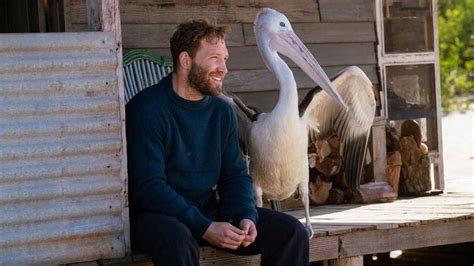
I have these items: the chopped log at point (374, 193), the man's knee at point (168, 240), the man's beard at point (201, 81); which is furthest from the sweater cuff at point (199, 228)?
the chopped log at point (374, 193)

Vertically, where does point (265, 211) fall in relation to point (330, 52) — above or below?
below

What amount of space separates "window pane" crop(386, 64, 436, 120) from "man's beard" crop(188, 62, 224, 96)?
324 centimetres

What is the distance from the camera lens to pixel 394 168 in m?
8.28

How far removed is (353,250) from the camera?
6.49 m

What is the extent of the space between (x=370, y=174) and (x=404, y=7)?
129cm

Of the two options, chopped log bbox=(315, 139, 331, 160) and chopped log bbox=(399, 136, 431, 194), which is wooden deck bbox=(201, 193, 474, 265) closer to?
chopped log bbox=(315, 139, 331, 160)

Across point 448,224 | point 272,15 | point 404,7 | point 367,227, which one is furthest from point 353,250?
point 404,7

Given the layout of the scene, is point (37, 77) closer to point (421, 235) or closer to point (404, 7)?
point (421, 235)

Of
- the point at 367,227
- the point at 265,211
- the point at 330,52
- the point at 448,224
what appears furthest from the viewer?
the point at 330,52

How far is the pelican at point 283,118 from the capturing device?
249 inches

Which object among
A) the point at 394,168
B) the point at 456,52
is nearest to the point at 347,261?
the point at 394,168

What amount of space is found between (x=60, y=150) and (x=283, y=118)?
145 centimetres

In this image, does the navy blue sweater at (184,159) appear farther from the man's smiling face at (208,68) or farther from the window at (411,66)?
the window at (411,66)

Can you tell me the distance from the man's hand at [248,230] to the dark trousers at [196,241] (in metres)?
0.15
